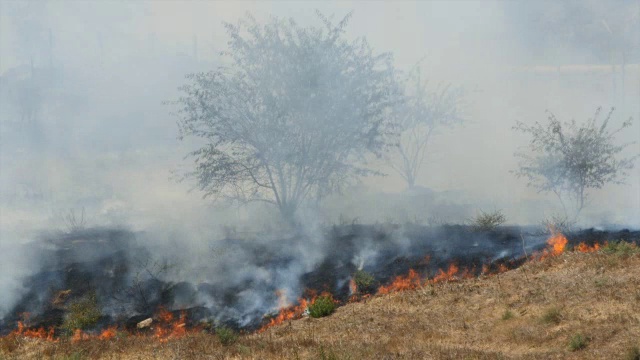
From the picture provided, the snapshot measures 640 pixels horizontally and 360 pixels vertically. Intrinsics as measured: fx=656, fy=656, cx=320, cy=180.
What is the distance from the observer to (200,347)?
12633 mm

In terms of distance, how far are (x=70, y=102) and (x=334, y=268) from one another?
3944cm

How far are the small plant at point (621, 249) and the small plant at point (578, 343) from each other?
6490mm

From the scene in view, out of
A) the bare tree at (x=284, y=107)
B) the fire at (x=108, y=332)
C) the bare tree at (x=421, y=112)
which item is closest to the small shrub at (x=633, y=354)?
the fire at (x=108, y=332)

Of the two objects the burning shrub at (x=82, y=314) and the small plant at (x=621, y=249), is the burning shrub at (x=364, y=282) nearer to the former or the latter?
the small plant at (x=621, y=249)

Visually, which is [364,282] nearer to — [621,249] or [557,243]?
[557,243]

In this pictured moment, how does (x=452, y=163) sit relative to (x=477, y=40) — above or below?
below

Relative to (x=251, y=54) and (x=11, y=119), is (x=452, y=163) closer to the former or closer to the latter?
(x=251, y=54)

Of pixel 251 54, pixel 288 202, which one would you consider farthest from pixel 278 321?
pixel 251 54

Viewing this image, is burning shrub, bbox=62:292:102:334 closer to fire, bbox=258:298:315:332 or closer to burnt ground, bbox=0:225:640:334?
burnt ground, bbox=0:225:640:334

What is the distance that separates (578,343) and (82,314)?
42.7ft

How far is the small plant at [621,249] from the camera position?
1659 centimetres

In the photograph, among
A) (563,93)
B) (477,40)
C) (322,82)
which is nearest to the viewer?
(322,82)

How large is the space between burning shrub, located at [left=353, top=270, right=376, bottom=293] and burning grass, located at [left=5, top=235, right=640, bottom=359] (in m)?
0.43

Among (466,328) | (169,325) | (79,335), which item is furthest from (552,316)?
(79,335)
